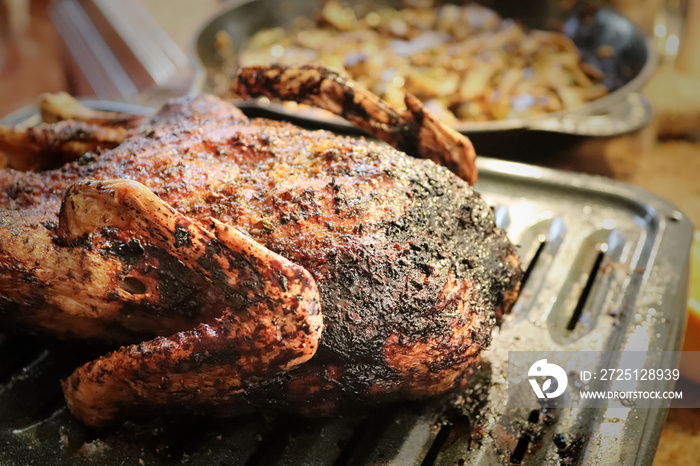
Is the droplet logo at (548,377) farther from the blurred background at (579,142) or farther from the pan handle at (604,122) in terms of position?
the pan handle at (604,122)

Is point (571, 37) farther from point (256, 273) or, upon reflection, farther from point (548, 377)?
point (256, 273)

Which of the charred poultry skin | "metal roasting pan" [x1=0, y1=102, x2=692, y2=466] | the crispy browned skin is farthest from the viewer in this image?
the crispy browned skin

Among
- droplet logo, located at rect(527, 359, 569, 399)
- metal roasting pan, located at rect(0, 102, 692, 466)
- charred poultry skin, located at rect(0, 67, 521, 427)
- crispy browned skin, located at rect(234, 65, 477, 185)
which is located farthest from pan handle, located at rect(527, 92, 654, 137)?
droplet logo, located at rect(527, 359, 569, 399)

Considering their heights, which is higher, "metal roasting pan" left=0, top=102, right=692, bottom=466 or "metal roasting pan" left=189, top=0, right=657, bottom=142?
"metal roasting pan" left=189, top=0, right=657, bottom=142

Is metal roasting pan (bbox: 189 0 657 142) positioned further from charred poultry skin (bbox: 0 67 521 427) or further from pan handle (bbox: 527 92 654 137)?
charred poultry skin (bbox: 0 67 521 427)

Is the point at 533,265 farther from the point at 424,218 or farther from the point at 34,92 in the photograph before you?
the point at 34,92

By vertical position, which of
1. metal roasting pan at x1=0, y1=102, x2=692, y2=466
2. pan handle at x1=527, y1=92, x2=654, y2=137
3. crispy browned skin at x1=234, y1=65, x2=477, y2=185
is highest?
pan handle at x1=527, y1=92, x2=654, y2=137

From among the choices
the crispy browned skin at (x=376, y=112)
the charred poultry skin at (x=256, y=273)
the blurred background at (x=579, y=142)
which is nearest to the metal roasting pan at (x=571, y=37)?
the blurred background at (x=579, y=142)
